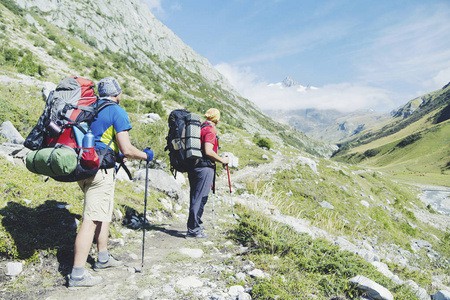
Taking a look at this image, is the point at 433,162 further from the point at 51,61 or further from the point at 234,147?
the point at 51,61

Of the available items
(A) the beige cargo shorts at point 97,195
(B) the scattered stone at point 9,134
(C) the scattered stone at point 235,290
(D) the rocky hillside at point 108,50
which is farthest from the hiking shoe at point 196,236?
(D) the rocky hillside at point 108,50

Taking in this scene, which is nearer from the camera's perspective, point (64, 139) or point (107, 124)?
point (64, 139)

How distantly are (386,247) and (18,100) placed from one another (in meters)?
18.0

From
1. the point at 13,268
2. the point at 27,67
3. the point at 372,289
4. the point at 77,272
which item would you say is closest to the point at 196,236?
the point at 77,272

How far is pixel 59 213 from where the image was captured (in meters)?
4.89

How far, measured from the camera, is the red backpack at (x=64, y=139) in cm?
321

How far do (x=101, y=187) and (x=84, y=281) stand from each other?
54.3 inches

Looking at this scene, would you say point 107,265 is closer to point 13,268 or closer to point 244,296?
point 13,268

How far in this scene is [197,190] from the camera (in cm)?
629

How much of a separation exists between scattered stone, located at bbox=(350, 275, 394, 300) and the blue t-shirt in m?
4.59

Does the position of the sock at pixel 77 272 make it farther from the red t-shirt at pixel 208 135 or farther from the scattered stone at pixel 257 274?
the red t-shirt at pixel 208 135

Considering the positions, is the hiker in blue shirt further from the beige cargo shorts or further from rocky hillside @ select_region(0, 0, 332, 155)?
rocky hillside @ select_region(0, 0, 332, 155)

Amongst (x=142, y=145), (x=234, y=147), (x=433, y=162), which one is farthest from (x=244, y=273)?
(x=433, y=162)

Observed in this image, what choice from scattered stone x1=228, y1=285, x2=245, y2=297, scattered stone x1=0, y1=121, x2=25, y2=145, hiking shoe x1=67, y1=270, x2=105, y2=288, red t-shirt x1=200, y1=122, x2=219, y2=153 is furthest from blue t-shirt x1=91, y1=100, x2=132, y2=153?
scattered stone x1=0, y1=121, x2=25, y2=145
